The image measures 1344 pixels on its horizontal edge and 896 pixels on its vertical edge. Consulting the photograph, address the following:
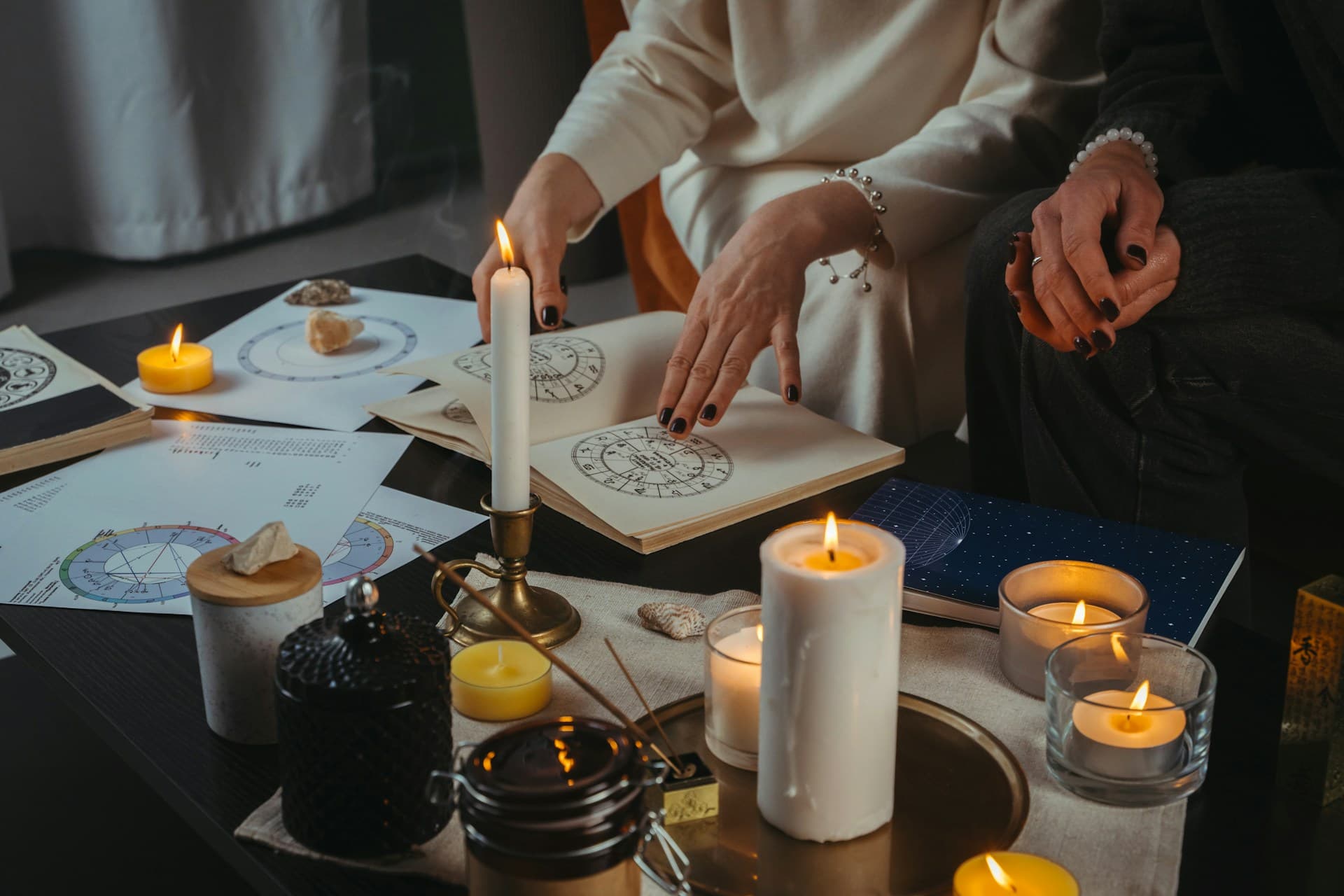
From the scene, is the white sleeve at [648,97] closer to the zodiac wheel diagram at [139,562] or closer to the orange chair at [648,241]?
the orange chair at [648,241]

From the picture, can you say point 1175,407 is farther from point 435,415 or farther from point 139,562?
point 139,562

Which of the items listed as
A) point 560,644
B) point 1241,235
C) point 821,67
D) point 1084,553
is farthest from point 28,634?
point 821,67

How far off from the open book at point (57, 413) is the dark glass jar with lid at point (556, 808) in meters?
0.68

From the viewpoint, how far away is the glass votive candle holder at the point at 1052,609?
707 mm

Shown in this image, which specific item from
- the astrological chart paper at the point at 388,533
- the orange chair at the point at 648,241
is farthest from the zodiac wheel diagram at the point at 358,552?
the orange chair at the point at 648,241

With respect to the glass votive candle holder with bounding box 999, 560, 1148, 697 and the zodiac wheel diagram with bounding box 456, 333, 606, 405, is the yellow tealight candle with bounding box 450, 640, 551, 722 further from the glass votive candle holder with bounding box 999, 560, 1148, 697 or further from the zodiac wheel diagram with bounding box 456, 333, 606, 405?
the zodiac wheel diagram with bounding box 456, 333, 606, 405

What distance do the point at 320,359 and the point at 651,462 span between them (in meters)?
0.43

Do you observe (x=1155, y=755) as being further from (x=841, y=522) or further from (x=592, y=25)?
(x=592, y=25)

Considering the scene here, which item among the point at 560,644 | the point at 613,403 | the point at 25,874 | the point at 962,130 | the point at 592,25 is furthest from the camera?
the point at 592,25

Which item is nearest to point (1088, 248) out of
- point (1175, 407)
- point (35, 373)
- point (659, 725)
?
point (1175, 407)

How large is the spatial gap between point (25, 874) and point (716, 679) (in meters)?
Result: 0.57

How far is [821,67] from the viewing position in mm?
1530

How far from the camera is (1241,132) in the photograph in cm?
121

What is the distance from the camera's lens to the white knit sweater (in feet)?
4.46
